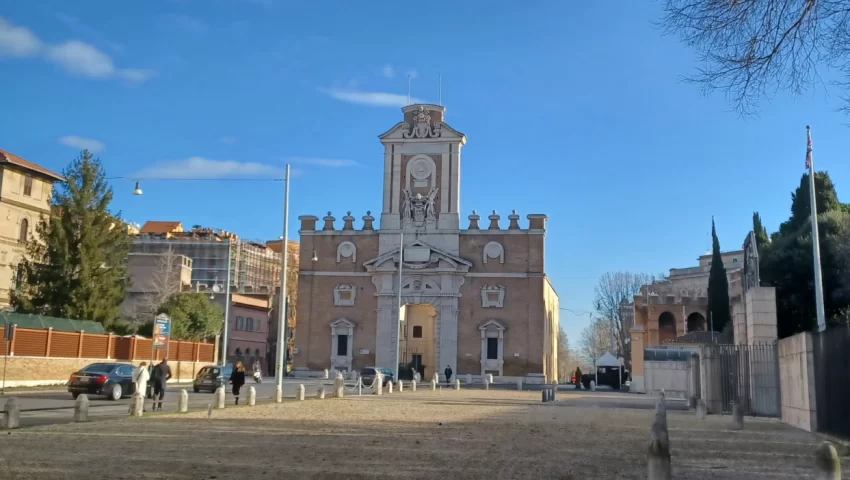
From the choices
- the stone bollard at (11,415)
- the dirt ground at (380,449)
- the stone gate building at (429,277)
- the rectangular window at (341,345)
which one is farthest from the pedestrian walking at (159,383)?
the rectangular window at (341,345)

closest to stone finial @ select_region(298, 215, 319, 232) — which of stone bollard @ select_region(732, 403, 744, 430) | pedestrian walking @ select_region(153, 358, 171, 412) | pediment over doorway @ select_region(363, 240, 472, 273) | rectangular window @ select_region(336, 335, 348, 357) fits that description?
pediment over doorway @ select_region(363, 240, 472, 273)

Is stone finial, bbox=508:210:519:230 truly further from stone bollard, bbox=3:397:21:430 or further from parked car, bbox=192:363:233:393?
stone bollard, bbox=3:397:21:430

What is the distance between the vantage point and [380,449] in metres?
13.1

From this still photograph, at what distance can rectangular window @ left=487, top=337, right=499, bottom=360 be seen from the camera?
65.3 metres

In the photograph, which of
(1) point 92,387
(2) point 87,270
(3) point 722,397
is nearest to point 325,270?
(2) point 87,270

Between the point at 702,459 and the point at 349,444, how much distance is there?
614 centimetres

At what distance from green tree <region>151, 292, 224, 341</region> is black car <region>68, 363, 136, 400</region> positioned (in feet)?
86.4

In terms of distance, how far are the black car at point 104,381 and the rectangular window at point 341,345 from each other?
123 feet

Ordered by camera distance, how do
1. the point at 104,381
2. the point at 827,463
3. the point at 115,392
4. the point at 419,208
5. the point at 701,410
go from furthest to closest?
the point at 419,208 → the point at 115,392 → the point at 104,381 → the point at 701,410 → the point at 827,463

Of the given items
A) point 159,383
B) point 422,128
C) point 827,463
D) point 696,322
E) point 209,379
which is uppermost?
point 422,128

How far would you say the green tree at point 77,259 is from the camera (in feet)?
138

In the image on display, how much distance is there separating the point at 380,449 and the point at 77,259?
3472cm

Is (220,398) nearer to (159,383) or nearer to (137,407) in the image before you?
(159,383)

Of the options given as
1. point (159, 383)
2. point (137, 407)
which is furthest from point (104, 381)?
point (137, 407)
